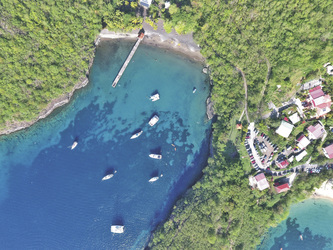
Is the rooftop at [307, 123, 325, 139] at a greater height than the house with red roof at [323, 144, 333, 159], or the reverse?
the rooftop at [307, 123, 325, 139]

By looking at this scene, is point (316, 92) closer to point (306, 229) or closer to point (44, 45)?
point (306, 229)

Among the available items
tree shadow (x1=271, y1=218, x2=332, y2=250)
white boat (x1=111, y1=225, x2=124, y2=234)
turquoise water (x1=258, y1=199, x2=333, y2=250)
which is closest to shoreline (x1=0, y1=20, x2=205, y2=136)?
white boat (x1=111, y1=225, x2=124, y2=234)

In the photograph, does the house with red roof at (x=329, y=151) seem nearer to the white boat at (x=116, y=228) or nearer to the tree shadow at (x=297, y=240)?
the tree shadow at (x=297, y=240)

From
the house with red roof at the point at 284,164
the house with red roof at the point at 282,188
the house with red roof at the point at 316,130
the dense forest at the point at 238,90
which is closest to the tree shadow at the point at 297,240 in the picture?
the dense forest at the point at 238,90

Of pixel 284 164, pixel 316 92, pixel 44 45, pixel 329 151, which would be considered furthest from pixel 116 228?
pixel 316 92

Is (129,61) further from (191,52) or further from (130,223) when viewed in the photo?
(130,223)

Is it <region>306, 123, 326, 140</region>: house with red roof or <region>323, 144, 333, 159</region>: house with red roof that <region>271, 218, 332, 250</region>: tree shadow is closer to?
<region>323, 144, 333, 159</region>: house with red roof
